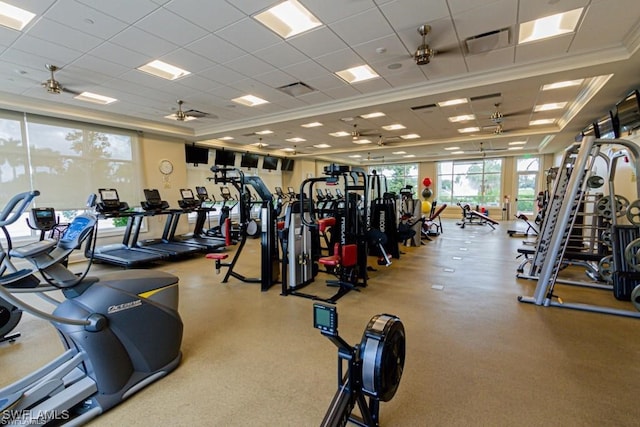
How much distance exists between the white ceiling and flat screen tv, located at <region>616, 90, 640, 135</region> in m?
0.27

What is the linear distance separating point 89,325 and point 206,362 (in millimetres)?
1015

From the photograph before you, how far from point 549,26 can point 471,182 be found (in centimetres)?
1303

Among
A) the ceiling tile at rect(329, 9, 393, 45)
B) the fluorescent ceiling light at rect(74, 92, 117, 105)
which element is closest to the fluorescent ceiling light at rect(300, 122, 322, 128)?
the ceiling tile at rect(329, 9, 393, 45)

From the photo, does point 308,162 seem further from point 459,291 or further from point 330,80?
point 459,291

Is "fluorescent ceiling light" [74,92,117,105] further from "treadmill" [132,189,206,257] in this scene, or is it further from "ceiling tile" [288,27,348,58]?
"ceiling tile" [288,27,348,58]

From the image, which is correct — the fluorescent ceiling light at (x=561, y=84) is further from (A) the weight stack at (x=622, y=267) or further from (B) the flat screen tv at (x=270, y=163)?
(B) the flat screen tv at (x=270, y=163)

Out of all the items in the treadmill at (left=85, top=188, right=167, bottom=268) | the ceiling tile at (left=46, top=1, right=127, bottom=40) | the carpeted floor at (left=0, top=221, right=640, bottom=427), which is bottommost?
the carpeted floor at (left=0, top=221, right=640, bottom=427)

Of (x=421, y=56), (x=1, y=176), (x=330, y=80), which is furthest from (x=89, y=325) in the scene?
(x=1, y=176)

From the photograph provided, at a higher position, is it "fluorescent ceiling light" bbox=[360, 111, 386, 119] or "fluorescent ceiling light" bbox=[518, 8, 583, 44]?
"fluorescent ceiling light" bbox=[518, 8, 583, 44]

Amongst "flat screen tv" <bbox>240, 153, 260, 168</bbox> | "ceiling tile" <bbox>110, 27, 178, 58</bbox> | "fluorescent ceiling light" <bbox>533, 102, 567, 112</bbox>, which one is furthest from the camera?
"flat screen tv" <bbox>240, 153, 260, 168</bbox>

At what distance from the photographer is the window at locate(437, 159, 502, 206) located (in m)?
14.8

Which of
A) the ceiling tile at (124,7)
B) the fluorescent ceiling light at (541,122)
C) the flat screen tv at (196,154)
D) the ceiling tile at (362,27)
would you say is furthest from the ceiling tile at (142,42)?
the fluorescent ceiling light at (541,122)

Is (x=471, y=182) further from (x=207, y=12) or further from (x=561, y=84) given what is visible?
(x=207, y=12)

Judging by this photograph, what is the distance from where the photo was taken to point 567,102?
629cm
